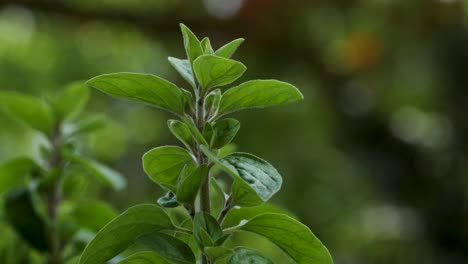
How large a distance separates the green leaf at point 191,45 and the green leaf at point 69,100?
8.7 inches

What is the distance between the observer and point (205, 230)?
0.96 feet

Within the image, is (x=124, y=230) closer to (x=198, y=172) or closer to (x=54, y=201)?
(x=198, y=172)

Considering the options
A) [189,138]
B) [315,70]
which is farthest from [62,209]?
[315,70]

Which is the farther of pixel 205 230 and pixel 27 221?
pixel 27 221

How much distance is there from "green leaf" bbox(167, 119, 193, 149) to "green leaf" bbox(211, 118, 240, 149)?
0.5 inches

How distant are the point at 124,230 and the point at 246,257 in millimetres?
53

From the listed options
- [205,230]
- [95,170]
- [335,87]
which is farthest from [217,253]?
[335,87]

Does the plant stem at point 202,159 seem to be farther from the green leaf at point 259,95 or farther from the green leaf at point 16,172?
the green leaf at point 16,172

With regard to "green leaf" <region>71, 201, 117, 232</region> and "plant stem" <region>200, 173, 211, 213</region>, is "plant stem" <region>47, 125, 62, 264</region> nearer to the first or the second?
"green leaf" <region>71, 201, 117, 232</region>

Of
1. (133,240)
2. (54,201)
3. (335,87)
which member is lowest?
(335,87)

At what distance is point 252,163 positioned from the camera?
0.29 metres

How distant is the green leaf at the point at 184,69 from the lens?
314 millimetres

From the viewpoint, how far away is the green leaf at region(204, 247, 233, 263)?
0.29 meters

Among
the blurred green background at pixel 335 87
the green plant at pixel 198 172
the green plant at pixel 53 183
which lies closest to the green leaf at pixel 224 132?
the green plant at pixel 198 172
